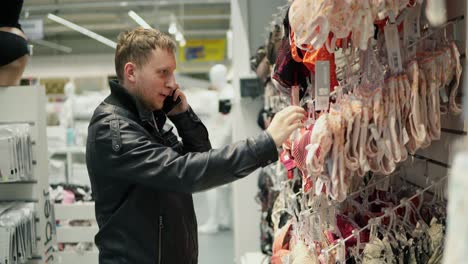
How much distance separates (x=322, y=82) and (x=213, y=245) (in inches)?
208

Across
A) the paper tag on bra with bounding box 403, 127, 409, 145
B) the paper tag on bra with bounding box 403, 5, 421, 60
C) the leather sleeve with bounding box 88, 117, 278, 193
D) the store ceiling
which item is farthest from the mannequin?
the paper tag on bra with bounding box 403, 127, 409, 145

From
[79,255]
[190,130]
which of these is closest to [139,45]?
[190,130]

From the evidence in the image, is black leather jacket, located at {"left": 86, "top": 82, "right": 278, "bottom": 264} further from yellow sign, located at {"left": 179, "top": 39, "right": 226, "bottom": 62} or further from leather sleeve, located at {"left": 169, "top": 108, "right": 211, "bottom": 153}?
yellow sign, located at {"left": 179, "top": 39, "right": 226, "bottom": 62}

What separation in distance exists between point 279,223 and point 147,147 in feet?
3.84

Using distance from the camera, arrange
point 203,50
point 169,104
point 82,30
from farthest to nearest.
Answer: point 203,50 → point 82,30 → point 169,104

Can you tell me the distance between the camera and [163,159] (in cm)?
189

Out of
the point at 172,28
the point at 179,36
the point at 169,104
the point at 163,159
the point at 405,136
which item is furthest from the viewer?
the point at 179,36

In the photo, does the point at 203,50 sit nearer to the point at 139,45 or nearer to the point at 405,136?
the point at 139,45

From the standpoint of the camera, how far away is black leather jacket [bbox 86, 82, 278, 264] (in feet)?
6.04

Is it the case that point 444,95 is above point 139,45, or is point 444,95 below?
below

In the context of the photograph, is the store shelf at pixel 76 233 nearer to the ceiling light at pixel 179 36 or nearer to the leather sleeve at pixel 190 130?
the leather sleeve at pixel 190 130

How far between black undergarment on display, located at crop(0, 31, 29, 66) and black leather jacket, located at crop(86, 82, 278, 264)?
58.9 inches

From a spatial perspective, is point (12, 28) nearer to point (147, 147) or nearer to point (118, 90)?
point (118, 90)

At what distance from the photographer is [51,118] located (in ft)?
31.9
